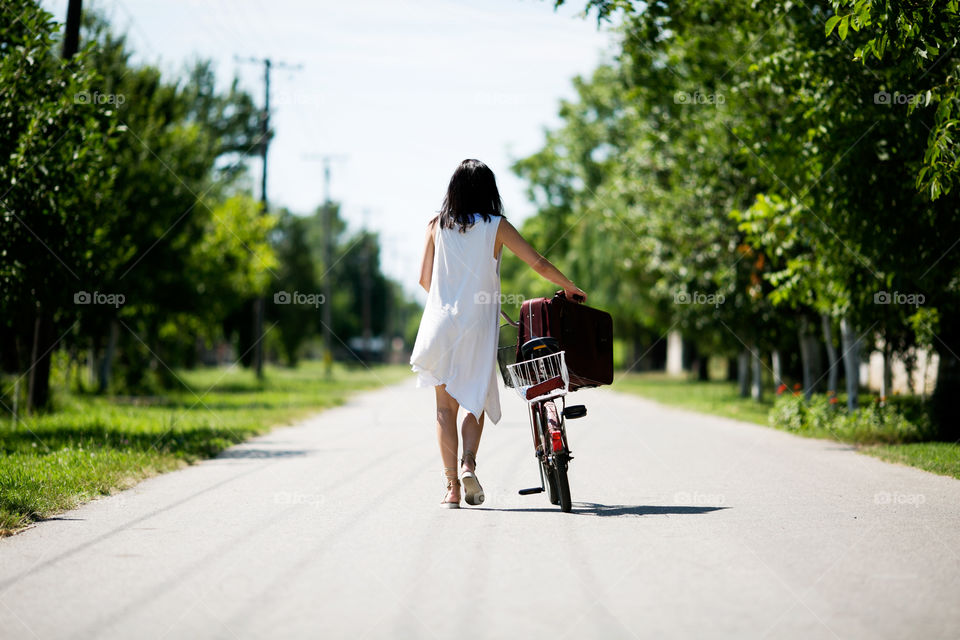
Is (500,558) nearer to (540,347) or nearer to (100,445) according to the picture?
A: (540,347)

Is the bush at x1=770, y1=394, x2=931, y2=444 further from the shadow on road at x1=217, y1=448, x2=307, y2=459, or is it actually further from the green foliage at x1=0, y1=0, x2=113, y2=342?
the green foliage at x1=0, y1=0, x2=113, y2=342

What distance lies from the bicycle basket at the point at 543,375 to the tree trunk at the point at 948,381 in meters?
8.29

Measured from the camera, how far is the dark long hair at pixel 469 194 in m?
7.04

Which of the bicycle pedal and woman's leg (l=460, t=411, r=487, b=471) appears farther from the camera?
woman's leg (l=460, t=411, r=487, b=471)

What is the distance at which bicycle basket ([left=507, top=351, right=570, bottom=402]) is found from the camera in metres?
6.70

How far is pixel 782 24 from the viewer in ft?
44.9

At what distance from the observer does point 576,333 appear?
22.5ft

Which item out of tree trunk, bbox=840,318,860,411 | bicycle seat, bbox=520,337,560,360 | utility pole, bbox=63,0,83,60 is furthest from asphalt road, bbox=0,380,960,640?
utility pole, bbox=63,0,83,60

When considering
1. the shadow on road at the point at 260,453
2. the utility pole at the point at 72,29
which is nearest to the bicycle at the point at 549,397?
the shadow on road at the point at 260,453

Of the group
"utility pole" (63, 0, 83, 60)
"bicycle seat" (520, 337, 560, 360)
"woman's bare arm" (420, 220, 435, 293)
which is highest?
"utility pole" (63, 0, 83, 60)

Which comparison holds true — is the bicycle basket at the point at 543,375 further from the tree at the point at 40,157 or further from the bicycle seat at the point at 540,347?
the tree at the point at 40,157

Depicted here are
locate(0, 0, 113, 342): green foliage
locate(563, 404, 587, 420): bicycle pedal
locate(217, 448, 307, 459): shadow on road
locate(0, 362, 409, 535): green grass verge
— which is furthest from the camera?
locate(0, 0, 113, 342): green foliage

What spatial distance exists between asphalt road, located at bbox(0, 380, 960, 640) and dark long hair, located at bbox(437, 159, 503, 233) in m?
1.96

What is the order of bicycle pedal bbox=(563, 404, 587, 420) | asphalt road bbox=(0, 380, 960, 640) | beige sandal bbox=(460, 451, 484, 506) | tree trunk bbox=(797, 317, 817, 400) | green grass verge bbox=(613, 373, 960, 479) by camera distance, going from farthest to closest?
tree trunk bbox=(797, 317, 817, 400), green grass verge bbox=(613, 373, 960, 479), beige sandal bbox=(460, 451, 484, 506), bicycle pedal bbox=(563, 404, 587, 420), asphalt road bbox=(0, 380, 960, 640)
